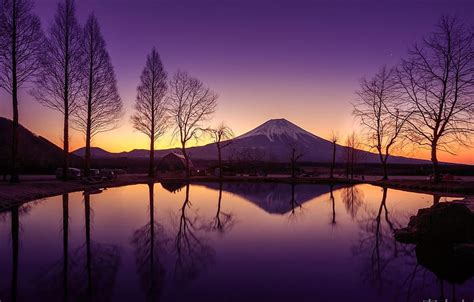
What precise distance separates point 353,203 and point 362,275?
11.1 meters

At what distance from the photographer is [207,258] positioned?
7.21m

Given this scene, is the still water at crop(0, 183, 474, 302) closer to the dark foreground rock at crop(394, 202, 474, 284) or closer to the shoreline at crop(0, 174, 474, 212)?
the dark foreground rock at crop(394, 202, 474, 284)

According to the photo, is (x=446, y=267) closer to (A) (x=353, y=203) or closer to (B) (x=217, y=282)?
(B) (x=217, y=282)

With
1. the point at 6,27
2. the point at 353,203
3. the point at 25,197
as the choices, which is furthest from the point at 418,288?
the point at 6,27

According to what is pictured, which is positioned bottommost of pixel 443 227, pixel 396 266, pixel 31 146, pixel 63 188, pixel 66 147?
pixel 396 266

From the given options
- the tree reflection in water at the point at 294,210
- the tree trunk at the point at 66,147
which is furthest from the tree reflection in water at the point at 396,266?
the tree trunk at the point at 66,147

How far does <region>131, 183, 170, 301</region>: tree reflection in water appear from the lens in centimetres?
548

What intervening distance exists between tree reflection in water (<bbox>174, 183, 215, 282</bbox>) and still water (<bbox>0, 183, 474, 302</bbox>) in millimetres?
25

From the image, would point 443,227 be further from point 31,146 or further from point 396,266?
point 31,146

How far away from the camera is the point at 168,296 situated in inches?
201

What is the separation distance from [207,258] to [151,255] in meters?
1.17

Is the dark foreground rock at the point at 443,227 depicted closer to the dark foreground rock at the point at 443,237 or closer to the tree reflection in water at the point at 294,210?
the dark foreground rock at the point at 443,237

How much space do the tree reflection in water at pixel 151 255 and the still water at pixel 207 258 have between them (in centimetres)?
2

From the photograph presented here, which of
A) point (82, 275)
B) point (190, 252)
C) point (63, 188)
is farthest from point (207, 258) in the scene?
point (63, 188)
